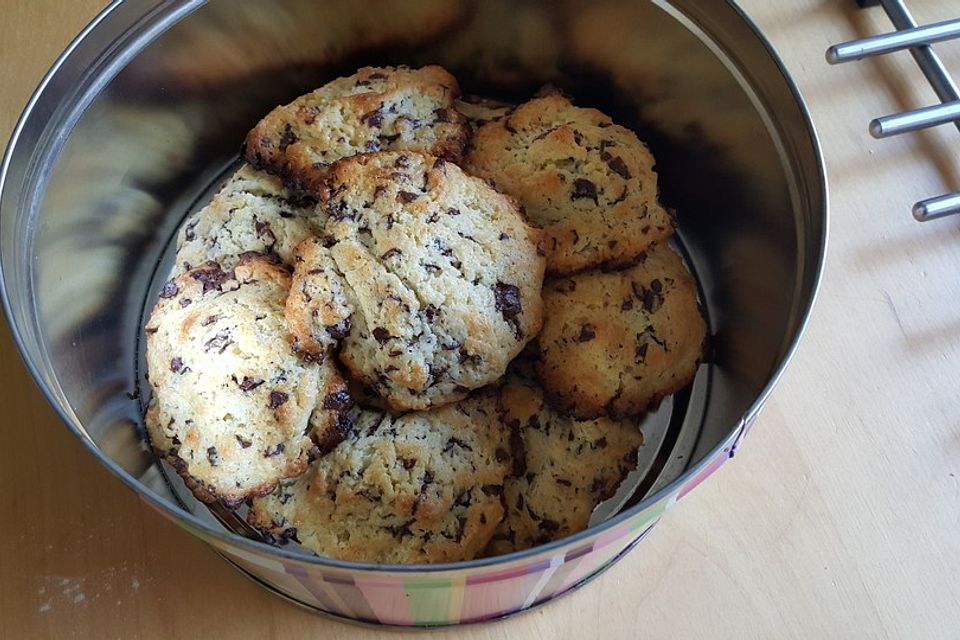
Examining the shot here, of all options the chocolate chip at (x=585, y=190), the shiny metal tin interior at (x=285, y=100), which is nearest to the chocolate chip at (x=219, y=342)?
the shiny metal tin interior at (x=285, y=100)

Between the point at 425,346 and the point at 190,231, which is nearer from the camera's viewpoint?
the point at 425,346

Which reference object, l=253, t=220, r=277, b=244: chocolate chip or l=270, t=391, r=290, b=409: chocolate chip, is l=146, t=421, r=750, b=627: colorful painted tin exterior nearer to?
l=270, t=391, r=290, b=409: chocolate chip

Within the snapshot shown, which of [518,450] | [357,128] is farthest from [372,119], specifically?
[518,450]

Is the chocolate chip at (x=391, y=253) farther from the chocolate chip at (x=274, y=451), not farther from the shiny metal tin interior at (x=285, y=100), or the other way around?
the shiny metal tin interior at (x=285, y=100)

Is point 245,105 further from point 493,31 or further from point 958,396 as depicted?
point 958,396

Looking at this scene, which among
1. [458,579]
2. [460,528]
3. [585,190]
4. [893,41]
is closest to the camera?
[458,579]

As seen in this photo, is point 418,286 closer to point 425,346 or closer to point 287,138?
point 425,346

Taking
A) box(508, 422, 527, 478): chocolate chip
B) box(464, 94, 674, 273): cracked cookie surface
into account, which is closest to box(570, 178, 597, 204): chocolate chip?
box(464, 94, 674, 273): cracked cookie surface

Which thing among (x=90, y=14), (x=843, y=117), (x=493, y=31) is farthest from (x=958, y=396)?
(x=90, y=14)
